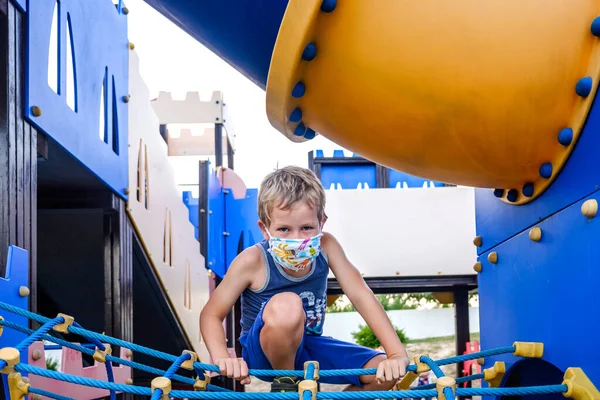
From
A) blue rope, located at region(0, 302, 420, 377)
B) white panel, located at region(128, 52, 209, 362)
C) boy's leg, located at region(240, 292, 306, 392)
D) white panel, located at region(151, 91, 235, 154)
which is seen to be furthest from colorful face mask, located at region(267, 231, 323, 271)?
white panel, located at region(151, 91, 235, 154)

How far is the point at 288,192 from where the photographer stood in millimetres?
1653

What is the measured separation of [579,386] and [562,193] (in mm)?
376

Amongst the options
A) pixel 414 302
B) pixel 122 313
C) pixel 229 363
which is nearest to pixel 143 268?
pixel 122 313

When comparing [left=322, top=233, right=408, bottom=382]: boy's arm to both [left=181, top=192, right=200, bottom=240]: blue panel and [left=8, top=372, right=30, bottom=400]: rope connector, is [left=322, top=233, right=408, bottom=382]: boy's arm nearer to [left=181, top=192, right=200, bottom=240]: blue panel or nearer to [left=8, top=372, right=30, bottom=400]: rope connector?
[left=8, top=372, right=30, bottom=400]: rope connector

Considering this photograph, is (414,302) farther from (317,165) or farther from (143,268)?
(143,268)

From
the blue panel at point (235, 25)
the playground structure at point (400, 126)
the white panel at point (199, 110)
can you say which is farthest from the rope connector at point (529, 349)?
the white panel at point (199, 110)

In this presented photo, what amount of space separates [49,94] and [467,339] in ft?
16.5

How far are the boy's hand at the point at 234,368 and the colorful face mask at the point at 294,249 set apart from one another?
1.03ft

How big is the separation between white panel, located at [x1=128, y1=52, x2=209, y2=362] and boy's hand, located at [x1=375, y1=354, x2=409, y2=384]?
2051 mm

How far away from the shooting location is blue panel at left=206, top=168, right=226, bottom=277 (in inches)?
203

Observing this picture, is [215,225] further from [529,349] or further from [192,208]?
[529,349]

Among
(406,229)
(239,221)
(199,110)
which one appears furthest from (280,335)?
(199,110)

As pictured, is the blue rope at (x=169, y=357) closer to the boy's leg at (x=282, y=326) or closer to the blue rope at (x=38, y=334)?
the blue rope at (x=38, y=334)

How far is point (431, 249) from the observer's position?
18.2ft
